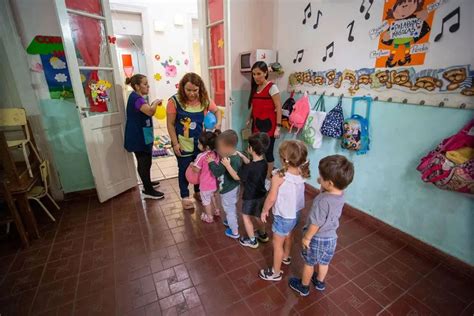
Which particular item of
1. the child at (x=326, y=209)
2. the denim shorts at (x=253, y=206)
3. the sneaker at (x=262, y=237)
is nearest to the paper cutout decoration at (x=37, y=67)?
the denim shorts at (x=253, y=206)

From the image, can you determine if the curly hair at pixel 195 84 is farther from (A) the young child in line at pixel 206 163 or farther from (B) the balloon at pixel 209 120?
(A) the young child in line at pixel 206 163

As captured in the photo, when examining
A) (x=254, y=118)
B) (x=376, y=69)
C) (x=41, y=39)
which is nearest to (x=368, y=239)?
(x=376, y=69)

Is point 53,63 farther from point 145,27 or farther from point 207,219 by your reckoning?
point 145,27

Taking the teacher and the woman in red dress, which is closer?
the teacher

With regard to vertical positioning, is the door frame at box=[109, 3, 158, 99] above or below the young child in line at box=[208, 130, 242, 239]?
above

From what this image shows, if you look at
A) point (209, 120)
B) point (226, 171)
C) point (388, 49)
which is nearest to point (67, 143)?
point (209, 120)

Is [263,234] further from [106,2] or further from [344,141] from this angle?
[106,2]

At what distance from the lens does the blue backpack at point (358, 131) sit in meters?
2.09

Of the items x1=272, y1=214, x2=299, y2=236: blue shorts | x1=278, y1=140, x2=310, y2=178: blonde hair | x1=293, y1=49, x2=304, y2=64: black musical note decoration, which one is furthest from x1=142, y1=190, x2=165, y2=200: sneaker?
x1=293, y1=49, x2=304, y2=64: black musical note decoration

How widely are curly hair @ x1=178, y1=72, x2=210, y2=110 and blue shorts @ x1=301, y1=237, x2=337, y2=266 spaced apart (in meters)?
1.50

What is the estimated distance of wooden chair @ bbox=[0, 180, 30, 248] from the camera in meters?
1.83

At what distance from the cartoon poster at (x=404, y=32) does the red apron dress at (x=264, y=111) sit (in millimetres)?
1054

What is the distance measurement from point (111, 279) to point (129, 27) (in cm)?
530

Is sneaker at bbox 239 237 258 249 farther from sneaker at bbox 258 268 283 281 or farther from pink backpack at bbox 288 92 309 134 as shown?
pink backpack at bbox 288 92 309 134
